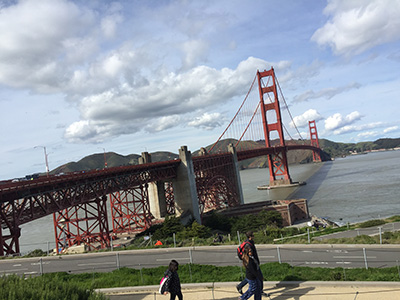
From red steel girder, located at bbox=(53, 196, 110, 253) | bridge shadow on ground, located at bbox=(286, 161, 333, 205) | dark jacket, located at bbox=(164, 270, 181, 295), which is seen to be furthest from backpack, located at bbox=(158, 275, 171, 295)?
bridge shadow on ground, located at bbox=(286, 161, 333, 205)

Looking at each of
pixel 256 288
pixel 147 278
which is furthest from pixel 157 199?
pixel 256 288

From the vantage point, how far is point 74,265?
14.4 meters

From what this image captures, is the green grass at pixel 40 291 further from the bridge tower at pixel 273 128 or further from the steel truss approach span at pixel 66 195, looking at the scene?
the bridge tower at pixel 273 128

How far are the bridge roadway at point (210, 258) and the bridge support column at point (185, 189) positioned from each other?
20837mm

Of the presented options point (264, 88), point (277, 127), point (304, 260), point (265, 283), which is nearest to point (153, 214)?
point (304, 260)

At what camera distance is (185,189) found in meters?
36.7

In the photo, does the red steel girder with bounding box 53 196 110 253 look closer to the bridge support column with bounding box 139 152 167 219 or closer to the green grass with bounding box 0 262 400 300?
the bridge support column with bounding box 139 152 167 219

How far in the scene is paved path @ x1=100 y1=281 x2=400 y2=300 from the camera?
719 centimetres

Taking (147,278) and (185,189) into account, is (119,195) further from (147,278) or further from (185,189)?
(147,278)

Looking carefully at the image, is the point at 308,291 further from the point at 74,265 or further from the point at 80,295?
the point at 74,265

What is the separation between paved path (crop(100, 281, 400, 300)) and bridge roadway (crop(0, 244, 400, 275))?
3.13 m

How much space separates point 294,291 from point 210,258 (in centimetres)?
585

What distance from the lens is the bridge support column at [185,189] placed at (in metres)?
36.4

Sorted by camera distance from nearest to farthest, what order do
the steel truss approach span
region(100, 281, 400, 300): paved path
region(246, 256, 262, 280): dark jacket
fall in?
→ region(246, 256, 262, 280): dark jacket < region(100, 281, 400, 300): paved path < the steel truss approach span
